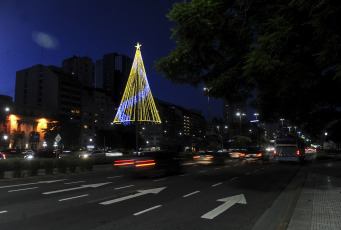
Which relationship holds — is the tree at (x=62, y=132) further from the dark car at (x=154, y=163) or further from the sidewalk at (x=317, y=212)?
the sidewalk at (x=317, y=212)

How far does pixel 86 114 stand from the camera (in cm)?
12281

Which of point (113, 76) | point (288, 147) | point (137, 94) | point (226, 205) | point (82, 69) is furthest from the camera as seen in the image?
point (113, 76)

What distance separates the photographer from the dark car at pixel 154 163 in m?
17.6

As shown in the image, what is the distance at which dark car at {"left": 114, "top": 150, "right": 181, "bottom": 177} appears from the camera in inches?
691

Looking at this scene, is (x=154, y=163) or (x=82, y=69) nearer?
(x=154, y=163)

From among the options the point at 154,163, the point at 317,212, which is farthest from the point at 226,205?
the point at 154,163

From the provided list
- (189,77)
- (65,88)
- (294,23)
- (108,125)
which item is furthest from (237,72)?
(108,125)

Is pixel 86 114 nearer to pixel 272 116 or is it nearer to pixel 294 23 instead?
pixel 272 116

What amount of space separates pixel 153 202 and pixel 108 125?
125m

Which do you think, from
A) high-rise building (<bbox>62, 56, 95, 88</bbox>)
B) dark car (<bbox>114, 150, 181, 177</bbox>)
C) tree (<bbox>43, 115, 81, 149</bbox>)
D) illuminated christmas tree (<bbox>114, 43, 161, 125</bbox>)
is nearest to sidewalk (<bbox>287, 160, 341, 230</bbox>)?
dark car (<bbox>114, 150, 181, 177</bbox>)

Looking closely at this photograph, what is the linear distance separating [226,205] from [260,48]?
5.31 m

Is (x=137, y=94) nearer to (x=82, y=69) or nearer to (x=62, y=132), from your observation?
(x=62, y=132)

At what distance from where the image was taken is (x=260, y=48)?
876 cm

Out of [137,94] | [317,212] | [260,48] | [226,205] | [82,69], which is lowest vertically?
[226,205]
